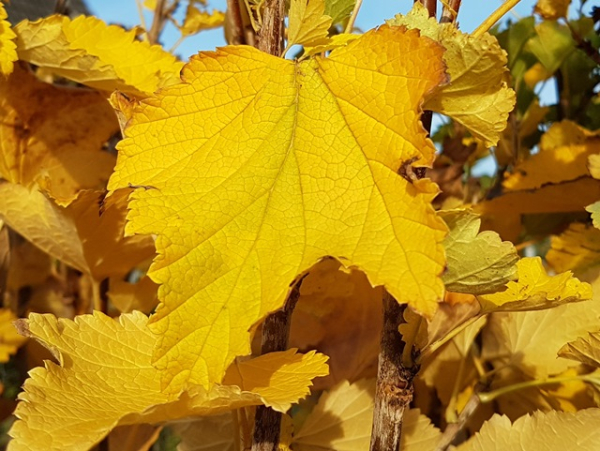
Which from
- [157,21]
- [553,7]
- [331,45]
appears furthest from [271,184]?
[157,21]

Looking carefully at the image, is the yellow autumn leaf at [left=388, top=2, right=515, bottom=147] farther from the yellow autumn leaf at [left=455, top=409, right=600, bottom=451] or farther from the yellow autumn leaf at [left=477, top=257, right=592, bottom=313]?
the yellow autumn leaf at [left=455, top=409, right=600, bottom=451]

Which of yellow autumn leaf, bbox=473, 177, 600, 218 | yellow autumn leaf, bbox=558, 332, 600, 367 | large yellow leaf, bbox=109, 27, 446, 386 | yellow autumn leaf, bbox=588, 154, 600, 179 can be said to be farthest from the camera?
yellow autumn leaf, bbox=473, 177, 600, 218

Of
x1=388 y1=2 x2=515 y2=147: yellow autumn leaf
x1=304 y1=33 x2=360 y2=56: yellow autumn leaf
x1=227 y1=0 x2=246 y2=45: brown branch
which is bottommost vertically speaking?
x1=388 y1=2 x2=515 y2=147: yellow autumn leaf

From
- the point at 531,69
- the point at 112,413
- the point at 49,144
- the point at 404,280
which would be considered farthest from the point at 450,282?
the point at 531,69

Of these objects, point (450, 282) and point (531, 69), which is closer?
point (450, 282)

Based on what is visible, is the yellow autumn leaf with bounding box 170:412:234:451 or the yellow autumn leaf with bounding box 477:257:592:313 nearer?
the yellow autumn leaf with bounding box 477:257:592:313

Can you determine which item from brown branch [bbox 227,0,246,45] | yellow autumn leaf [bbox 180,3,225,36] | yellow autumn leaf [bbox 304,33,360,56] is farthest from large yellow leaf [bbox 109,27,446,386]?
yellow autumn leaf [bbox 180,3,225,36]

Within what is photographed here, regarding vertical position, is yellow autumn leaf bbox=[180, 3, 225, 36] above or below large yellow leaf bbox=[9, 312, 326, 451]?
above

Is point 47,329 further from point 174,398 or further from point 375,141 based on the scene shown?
point 375,141
